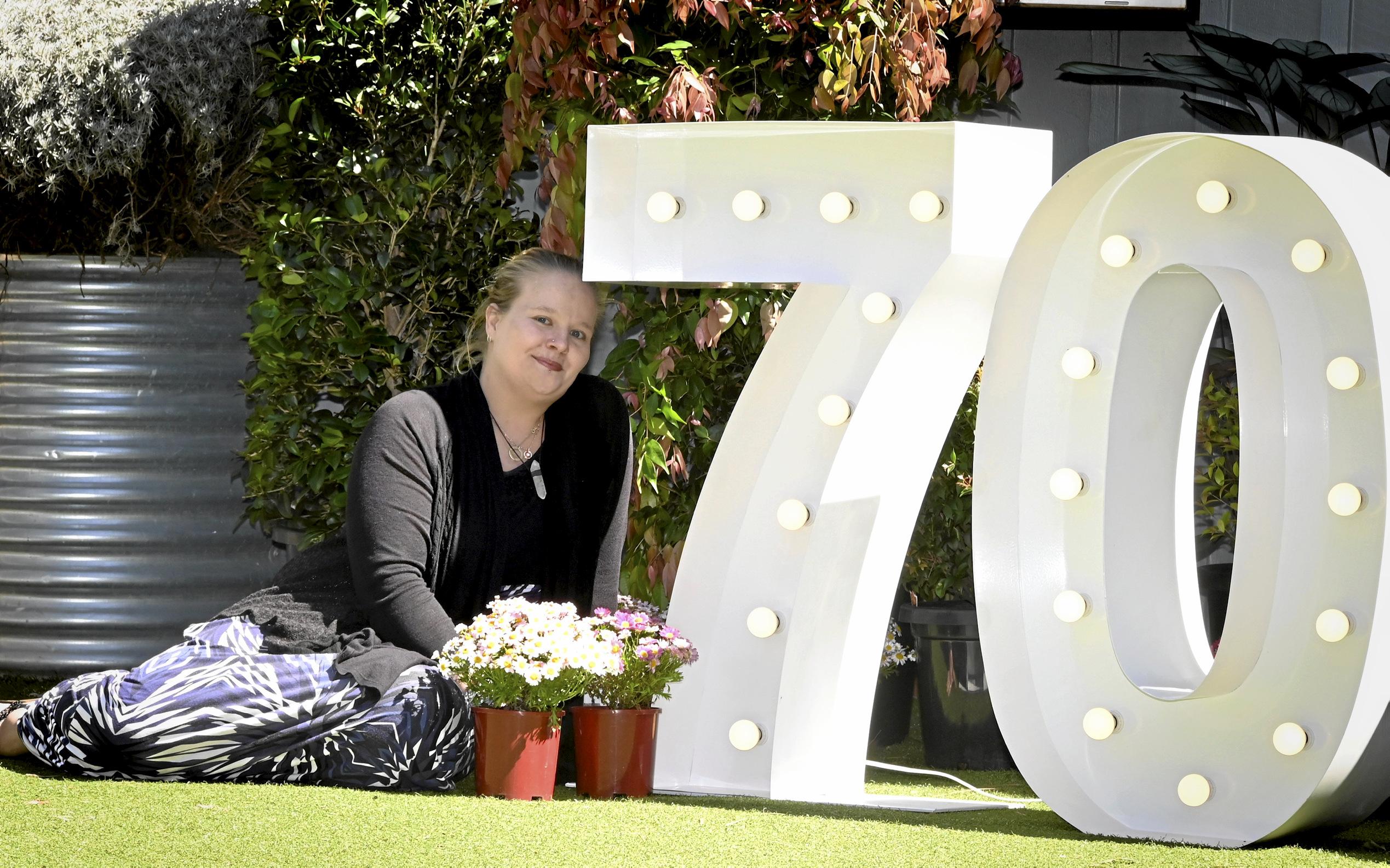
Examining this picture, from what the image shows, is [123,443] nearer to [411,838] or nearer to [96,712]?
[96,712]

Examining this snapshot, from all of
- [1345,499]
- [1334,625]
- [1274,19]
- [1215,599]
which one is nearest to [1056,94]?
[1274,19]

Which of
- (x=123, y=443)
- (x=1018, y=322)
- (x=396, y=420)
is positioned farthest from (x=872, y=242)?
(x=123, y=443)

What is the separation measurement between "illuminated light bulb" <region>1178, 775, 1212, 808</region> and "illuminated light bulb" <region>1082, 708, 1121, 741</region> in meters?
0.12

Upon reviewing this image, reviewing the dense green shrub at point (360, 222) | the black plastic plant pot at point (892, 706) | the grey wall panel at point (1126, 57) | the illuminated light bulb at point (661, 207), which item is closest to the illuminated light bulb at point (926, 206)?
the illuminated light bulb at point (661, 207)

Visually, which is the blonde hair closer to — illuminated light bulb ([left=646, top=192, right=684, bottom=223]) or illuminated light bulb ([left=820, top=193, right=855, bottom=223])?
illuminated light bulb ([left=646, top=192, right=684, bottom=223])

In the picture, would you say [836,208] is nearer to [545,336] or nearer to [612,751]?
→ [545,336]

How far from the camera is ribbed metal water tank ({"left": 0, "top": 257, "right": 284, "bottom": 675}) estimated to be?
138 inches

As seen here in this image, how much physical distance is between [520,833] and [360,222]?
6.50 feet

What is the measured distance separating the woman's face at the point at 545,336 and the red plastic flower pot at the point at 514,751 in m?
0.65

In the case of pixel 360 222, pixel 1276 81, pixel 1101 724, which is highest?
pixel 1276 81

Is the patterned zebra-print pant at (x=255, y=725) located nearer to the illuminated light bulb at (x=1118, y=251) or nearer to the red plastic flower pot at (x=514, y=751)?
the red plastic flower pot at (x=514, y=751)

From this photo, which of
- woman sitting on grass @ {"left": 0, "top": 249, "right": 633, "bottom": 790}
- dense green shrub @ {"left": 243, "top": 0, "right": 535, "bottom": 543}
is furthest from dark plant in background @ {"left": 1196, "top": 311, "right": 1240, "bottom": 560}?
dense green shrub @ {"left": 243, "top": 0, "right": 535, "bottom": 543}

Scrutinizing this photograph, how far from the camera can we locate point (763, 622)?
2164mm

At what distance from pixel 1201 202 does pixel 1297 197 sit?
0.42 ft
